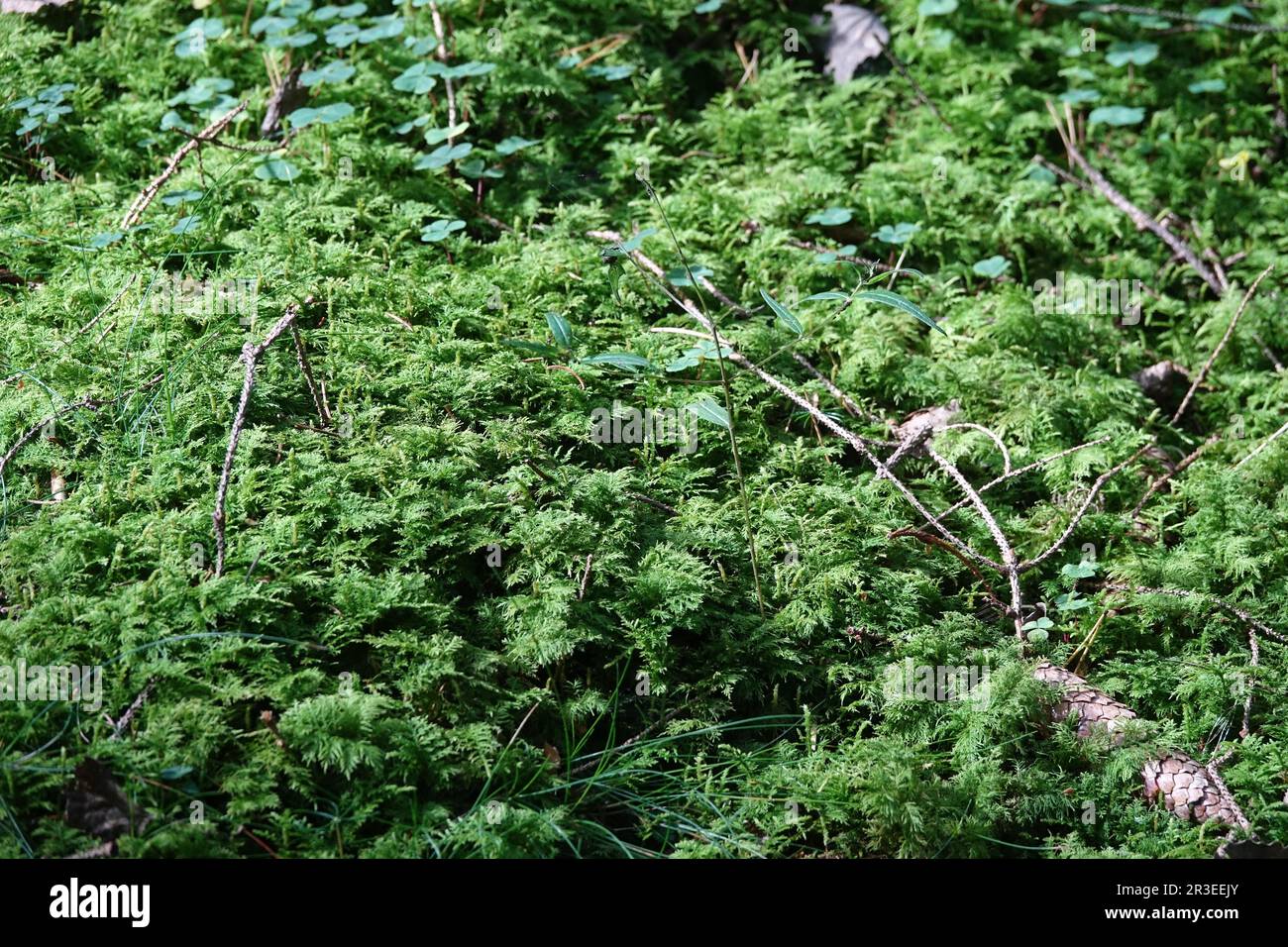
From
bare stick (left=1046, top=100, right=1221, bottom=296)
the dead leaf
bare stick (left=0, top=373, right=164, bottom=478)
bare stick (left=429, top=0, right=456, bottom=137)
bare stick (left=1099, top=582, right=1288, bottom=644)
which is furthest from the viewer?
bare stick (left=1046, top=100, right=1221, bottom=296)

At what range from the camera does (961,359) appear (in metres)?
3.90

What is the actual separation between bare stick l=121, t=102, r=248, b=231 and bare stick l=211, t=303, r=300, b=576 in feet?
3.06

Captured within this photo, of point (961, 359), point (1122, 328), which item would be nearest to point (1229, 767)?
point (961, 359)

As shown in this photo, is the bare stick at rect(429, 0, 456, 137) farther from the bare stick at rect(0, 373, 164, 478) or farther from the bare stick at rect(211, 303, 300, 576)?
the bare stick at rect(0, 373, 164, 478)

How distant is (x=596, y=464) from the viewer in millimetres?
3279

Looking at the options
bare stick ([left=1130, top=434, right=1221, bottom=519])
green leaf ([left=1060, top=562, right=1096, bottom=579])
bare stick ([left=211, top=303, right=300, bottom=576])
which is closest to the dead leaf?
bare stick ([left=211, top=303, right=300, bottom=576])

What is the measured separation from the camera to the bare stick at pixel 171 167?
3.79 metres

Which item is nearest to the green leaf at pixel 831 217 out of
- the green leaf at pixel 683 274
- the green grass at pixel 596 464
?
the green grass at pixel 596 464

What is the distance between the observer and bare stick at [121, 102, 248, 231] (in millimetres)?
3787

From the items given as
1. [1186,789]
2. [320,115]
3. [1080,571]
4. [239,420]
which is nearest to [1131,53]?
[1080,571]

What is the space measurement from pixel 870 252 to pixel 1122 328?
106 cm

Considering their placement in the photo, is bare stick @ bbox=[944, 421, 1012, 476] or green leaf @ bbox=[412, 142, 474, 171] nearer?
bare stick @ bbox=[944, 421, 1012, 476]

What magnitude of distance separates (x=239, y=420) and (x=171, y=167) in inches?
59.9

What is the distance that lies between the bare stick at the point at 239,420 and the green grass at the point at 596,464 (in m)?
0.05
